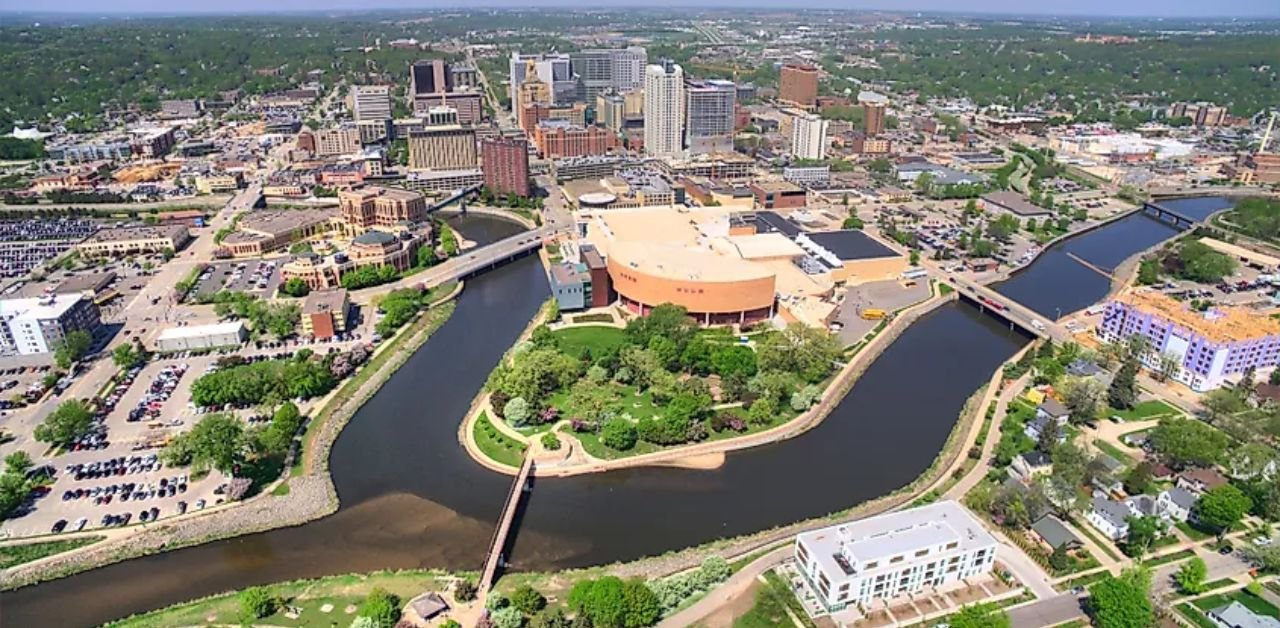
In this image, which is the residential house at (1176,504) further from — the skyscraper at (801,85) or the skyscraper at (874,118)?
the skyscraper at (801,85)

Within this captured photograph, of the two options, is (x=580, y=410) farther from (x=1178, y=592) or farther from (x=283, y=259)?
(x=283, y=259)

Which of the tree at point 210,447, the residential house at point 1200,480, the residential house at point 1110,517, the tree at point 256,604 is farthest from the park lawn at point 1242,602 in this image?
the tree at point 210,447

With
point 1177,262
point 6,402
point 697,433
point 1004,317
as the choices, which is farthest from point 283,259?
point 1177,262

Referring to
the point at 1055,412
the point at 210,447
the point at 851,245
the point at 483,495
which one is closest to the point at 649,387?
the point at 483,495

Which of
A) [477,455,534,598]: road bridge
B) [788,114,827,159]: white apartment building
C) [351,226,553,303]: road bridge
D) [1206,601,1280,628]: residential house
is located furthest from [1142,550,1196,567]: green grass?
[788,114,827,159]: white apartment building

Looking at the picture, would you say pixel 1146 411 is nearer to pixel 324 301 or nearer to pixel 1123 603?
pixel 1123 603
